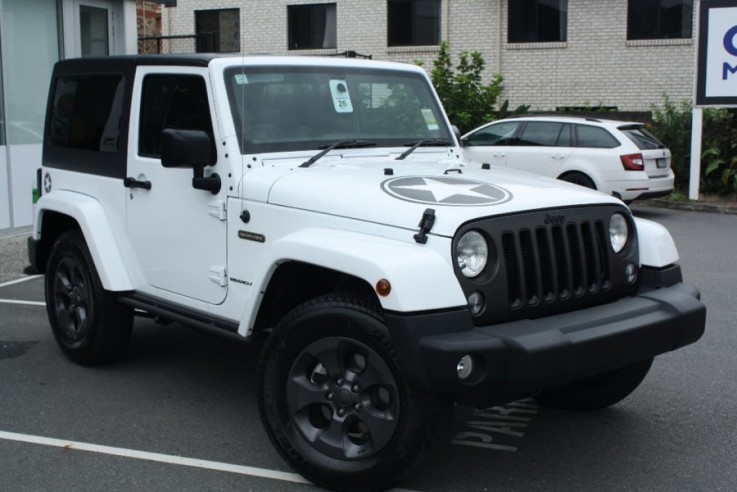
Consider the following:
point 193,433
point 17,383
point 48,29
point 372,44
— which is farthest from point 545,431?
point 372,44

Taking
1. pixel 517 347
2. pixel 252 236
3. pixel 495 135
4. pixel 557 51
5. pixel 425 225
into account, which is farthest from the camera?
pixel 557 51

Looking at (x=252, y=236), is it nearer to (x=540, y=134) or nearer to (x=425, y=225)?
(x=425, y=225)

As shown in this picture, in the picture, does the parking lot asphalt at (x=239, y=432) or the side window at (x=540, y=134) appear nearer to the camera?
the parking lot asphalt at (x=239, y=432)

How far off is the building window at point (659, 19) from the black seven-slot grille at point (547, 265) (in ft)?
65.1

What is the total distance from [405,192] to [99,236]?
7.50ft

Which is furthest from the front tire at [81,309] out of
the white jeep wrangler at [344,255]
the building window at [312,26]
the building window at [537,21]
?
the building window at [312,26]

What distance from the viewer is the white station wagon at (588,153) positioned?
15.4 metres

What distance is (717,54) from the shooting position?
57.3 feet

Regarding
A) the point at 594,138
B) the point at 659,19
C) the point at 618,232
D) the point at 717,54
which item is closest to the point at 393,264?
the point at 618,232

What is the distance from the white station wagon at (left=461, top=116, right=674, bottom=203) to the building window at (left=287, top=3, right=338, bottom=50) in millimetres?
10731

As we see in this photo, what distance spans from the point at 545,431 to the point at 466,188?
4.97 ft

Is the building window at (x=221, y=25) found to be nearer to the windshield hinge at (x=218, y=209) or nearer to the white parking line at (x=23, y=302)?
the white parking line at (x=23, y=302)

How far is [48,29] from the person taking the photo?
40.6ft

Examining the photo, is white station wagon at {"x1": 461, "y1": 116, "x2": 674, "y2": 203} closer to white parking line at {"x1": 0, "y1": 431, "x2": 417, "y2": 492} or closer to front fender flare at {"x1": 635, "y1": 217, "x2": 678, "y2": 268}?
front fender flare at {"x1": 635, "y1": 217, "x2": 678, "y2": 268}
